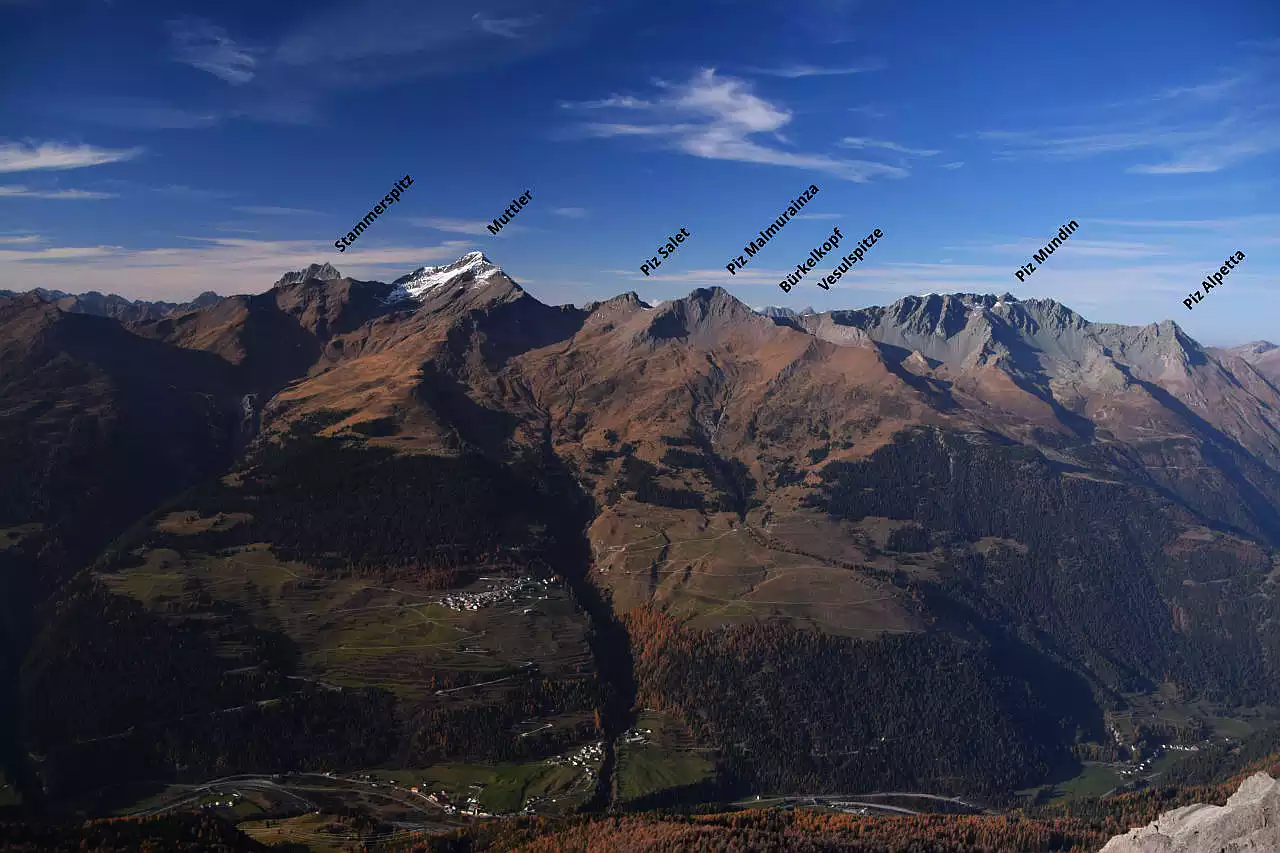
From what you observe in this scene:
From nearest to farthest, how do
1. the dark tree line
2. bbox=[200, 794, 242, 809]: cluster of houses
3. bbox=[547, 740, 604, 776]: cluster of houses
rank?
bbox=[200, 794, 242, 809]: cluster of houses
bbox=[547, 740, 604, 776]: cluster of houses
the dark tree line

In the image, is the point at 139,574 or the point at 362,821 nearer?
the point at 362,821

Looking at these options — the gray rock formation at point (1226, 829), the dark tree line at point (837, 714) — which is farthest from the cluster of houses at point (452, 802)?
the gray rock formation at point (1226, 829)

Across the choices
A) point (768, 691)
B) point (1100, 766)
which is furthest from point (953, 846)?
point (1100, 766)

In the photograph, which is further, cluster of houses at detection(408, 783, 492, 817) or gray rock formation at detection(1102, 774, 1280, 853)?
cluster of houses at detection(408, 783, 492, 817)

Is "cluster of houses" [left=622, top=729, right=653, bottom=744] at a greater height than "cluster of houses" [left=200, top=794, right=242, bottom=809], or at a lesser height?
lesser

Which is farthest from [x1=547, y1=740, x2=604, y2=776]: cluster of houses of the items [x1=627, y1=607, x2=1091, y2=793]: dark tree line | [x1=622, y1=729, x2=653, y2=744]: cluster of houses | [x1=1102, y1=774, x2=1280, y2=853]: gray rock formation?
[x1=1102, y1=774, x2=1280, y2=853]: gray rock formation

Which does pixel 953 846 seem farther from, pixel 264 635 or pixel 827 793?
pixel 264 635

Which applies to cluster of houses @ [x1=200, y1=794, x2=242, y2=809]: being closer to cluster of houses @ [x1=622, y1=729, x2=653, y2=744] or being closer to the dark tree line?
cluster of houses @ [x1=622, y1=729, x2=653, y2=744]

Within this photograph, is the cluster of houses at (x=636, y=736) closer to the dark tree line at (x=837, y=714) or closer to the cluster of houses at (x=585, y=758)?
the cluster of houses at (x=585, y=758)
